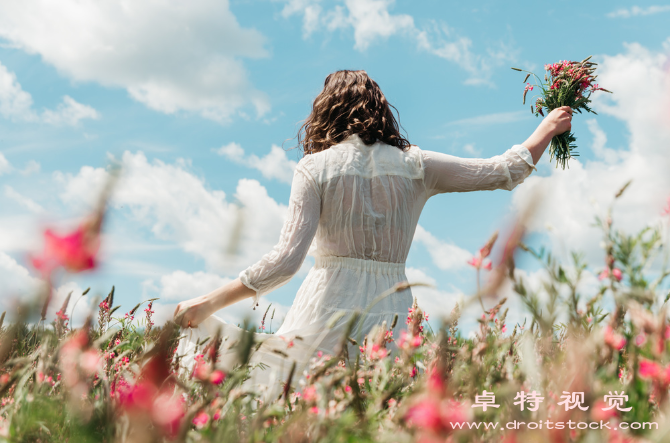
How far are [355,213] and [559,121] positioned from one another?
1.49 meters

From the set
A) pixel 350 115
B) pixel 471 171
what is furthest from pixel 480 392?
pixel 350 115

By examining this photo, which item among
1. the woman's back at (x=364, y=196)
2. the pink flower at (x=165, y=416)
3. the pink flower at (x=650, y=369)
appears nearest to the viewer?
the pink flower at (x=165, y=416)

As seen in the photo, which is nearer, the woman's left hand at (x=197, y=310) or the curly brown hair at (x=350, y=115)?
the woman's left hand at (x=197, y=310)

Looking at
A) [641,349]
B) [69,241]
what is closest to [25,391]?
[69,241]

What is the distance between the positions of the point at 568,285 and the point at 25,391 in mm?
1042

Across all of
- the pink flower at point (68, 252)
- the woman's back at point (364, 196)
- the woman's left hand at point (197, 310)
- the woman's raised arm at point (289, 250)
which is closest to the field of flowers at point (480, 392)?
the pink flower at point (68, 252)

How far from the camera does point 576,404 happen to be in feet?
2.29

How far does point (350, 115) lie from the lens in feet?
9.30

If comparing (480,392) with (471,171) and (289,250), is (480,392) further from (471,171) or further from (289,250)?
(471,171)

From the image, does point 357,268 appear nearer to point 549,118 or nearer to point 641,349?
point 549,118

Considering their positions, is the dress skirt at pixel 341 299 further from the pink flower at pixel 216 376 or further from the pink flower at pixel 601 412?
the pink flower at pixel 601 412

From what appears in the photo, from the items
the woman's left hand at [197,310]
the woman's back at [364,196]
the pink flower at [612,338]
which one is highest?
the woman's back at [364,196]

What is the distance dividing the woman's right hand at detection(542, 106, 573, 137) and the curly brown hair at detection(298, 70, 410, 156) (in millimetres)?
928

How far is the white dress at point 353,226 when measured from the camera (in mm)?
2479
